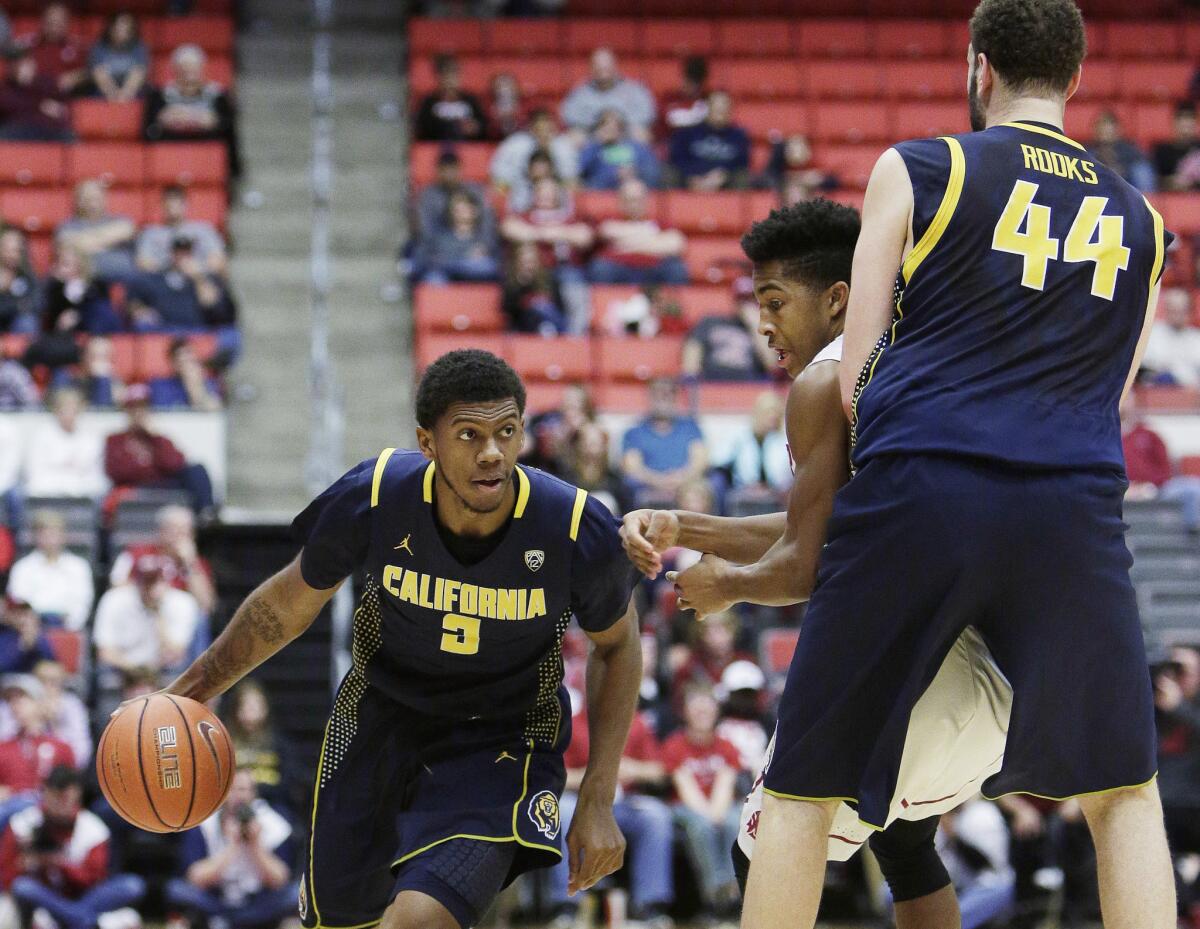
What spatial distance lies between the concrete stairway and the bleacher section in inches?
31.3

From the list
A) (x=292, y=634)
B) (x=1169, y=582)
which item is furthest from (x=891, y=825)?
(x=1169, y=582)

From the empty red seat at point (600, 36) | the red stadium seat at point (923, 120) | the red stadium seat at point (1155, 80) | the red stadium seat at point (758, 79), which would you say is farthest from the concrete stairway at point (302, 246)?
the red stadium seat at point (1155, 80)

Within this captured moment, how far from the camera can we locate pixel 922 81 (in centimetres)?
1544

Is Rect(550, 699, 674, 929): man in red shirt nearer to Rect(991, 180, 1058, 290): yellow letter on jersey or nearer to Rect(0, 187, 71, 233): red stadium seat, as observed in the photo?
Rect(991, 180, 1058, 290): yellow letter on jersey

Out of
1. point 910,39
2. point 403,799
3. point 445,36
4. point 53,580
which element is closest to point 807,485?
point 403,799

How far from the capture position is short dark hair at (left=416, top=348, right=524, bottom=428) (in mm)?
4520

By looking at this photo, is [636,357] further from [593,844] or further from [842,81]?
[593,844]

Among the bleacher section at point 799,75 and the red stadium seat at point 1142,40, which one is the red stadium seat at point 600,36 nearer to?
the bleacher section at point 799,75

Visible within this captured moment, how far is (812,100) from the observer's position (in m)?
15.3

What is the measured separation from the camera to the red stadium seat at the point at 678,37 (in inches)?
614

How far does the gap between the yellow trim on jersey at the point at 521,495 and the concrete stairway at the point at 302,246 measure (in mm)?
7657

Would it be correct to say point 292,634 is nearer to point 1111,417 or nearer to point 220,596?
point 1111,417

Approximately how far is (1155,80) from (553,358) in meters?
6.67

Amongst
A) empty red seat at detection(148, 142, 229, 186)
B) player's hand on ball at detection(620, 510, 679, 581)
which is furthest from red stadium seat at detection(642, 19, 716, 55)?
player's hand on ball at detection(620, 510, 679, 581)
